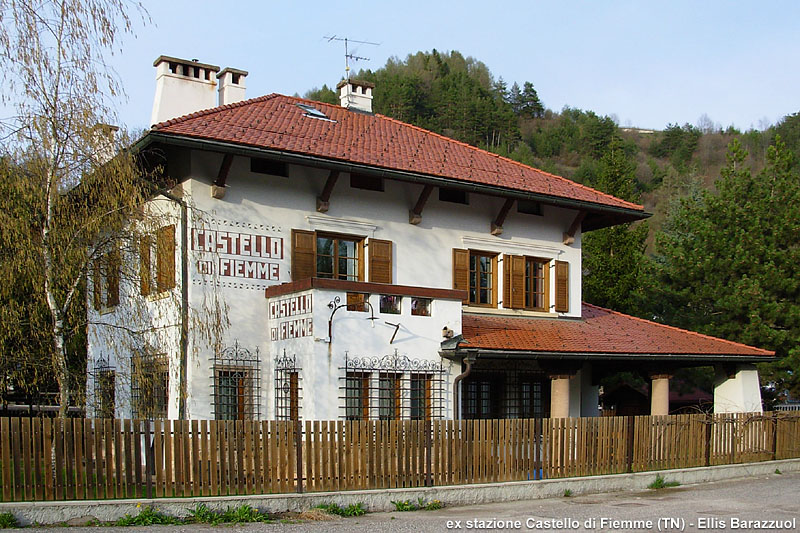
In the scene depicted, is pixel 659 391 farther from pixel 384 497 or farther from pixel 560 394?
pixel 384 497

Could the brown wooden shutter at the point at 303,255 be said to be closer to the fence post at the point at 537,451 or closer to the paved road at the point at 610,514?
the fence post at the point at 537,451

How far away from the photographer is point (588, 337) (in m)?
17.9

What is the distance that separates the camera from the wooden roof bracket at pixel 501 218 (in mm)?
18156

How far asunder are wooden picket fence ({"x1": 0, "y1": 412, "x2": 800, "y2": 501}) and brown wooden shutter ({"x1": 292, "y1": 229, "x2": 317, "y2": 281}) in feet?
13.0

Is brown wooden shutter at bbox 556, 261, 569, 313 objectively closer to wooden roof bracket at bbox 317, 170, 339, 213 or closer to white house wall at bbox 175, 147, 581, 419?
white house wall at bbox 175, 147, 581, 419

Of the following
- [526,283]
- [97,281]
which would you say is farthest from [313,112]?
[97,281]

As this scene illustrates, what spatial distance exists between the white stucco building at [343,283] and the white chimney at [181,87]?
32mm

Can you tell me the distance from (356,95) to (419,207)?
5.08 m

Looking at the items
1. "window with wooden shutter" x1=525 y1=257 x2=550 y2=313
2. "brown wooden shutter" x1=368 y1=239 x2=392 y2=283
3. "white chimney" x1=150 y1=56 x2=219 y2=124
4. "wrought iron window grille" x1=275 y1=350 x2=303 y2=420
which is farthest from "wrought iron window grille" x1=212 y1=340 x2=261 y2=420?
"window with wooden shutter" x1=525 y1=257 x2=550 y2=313

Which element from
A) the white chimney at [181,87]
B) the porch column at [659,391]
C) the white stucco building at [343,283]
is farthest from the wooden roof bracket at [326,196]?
the porch column at [659,391]

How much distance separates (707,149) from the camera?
80.0 m

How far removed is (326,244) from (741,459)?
915cm

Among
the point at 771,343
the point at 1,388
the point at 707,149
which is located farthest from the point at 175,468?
the point at 707,149

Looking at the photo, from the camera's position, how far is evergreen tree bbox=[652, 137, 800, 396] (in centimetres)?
2283
